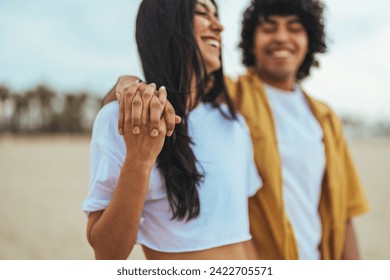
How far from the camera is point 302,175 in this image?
4.74 ft

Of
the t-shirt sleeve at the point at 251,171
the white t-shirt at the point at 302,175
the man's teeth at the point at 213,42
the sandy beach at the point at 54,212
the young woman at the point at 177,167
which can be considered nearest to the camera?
the young woman at the point at 177,167

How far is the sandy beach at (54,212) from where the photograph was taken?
12.1 ft

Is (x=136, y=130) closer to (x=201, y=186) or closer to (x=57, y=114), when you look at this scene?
(x=201, y=186)

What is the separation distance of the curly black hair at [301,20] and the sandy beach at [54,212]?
6.37 ft

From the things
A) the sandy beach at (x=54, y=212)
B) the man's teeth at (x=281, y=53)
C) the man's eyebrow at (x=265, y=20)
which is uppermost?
the man's eyebrow at (x=265, y=20)

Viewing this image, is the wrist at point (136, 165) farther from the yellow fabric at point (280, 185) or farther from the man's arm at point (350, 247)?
the man's arm at point (350, 247)

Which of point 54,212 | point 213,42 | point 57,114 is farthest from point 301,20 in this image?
point 57,114

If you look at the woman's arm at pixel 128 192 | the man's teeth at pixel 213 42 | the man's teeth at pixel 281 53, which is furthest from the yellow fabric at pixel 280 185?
the woman's arm at pixel 128 192

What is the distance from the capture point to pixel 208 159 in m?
1.11

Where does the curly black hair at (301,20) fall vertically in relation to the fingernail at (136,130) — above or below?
above

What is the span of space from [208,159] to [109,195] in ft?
0.89

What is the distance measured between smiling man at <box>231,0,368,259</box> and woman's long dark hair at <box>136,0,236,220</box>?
1.20ft

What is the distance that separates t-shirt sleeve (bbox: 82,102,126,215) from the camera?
0.96 m

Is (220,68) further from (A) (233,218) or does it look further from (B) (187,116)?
(A) (233,218)
